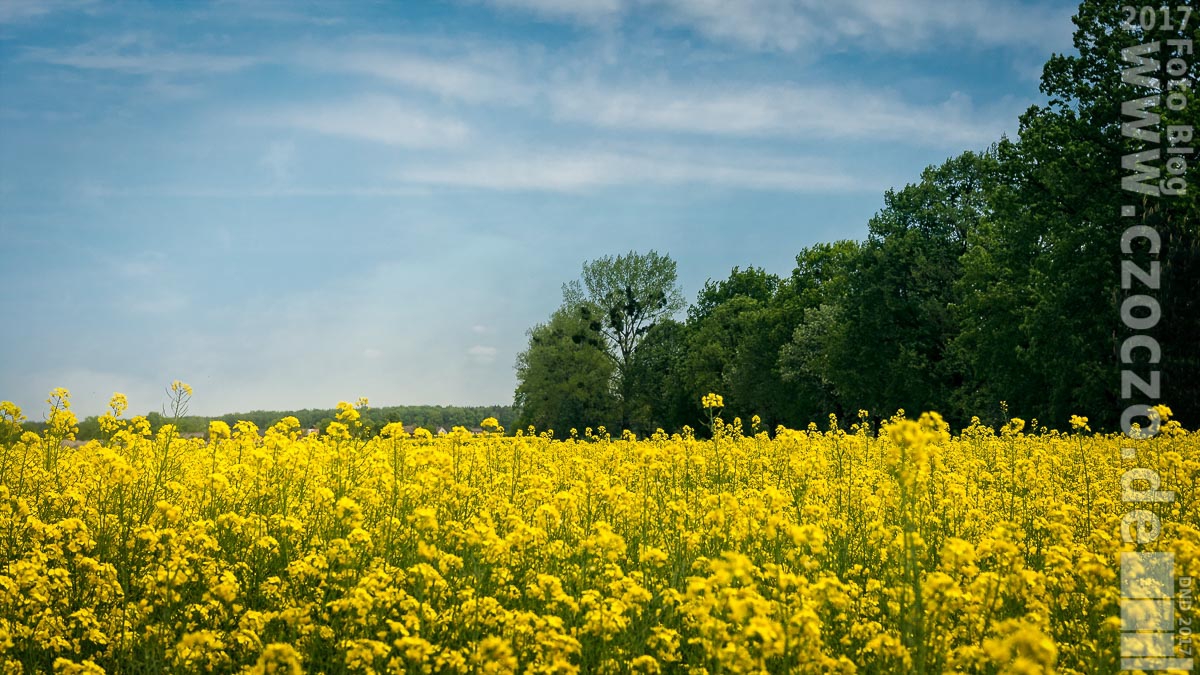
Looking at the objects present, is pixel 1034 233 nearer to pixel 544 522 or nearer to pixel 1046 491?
pixel 1046 491

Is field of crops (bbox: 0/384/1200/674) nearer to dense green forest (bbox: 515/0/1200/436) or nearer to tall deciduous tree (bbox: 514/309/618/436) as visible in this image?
dense green forest (bbox: 515/0/1200/436)

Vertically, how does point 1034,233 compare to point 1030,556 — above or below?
above

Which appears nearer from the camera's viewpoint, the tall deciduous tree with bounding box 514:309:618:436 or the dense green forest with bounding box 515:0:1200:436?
the dense green forest with bounding box 515:0:1200:436

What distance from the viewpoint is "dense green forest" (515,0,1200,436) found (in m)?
23.9

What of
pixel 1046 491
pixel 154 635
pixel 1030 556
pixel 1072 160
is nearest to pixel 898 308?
pixel 1072 160

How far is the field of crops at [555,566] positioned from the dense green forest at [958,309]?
15438 mm

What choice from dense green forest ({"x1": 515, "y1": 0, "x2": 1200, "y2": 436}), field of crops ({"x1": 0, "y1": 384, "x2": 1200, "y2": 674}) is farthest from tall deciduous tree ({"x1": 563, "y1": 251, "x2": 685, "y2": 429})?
field of crops ({"x1": 0, "y1": 384, "x2": 1200, "y2": 674})

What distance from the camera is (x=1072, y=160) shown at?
84.4 ft

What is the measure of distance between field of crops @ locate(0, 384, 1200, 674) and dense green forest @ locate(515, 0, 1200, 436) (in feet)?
50.6

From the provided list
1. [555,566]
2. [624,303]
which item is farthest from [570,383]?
[555,566]

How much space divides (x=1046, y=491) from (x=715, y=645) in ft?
25.9

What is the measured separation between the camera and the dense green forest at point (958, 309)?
941 inches

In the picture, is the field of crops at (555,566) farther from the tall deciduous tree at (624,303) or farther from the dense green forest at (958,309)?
the tall deciduous tree at (624,303)

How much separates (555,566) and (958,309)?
3181 centimetres
